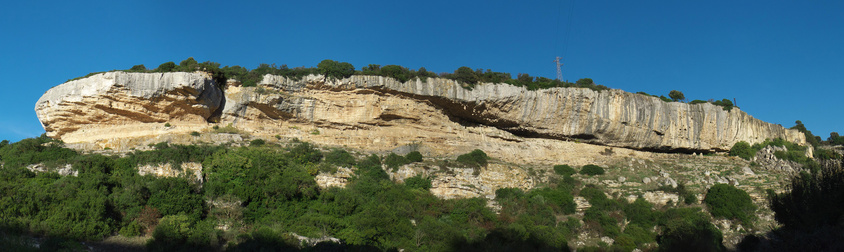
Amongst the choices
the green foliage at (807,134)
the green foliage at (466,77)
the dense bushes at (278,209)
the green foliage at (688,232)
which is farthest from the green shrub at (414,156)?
the green foliage at (807,134)

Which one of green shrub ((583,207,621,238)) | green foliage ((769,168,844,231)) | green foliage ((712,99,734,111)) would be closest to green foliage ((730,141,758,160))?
green foliage ((712,99,734,111))

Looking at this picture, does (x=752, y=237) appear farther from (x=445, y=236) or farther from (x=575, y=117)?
(x=575, y=117)

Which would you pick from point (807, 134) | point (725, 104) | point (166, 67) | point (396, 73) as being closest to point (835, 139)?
point (807, 134)

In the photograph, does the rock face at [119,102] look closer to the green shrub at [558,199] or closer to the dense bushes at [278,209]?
the dense bushes at [278,209]

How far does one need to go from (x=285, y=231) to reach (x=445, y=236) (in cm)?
558

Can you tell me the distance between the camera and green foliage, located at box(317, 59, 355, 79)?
1071 inches

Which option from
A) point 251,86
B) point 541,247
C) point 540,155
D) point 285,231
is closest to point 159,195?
point 285,231

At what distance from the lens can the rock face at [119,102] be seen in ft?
77.5

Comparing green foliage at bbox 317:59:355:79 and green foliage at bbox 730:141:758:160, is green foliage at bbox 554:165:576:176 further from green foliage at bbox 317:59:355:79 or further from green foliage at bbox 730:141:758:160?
green foliage at bbox 730:141:758:160

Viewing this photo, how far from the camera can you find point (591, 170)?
28344 millimetres

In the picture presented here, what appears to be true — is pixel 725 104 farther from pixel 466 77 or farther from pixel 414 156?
pixel 414 156

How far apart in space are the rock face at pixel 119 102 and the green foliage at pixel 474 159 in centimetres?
1329

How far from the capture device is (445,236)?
58.1 ft

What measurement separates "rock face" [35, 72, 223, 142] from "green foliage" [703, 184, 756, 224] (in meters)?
24.5
